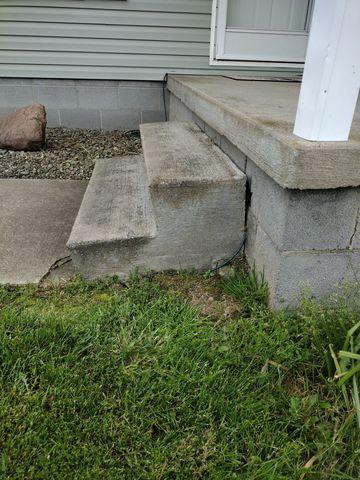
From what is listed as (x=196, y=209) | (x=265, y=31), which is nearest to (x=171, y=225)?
(x=196, y=209)

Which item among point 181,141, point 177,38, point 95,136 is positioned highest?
point 177,38

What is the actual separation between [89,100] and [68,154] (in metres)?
1.21

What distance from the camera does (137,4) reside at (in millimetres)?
4441

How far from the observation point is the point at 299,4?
15.3 ft

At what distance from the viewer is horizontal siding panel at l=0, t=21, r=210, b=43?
4.49m

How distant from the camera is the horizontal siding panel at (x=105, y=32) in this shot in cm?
449

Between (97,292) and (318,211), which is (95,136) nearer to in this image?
(97,292)

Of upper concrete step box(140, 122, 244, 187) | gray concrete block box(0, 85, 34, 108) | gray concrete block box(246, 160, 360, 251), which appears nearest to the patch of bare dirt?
gray concrete block box(246, 160, 360, 251)

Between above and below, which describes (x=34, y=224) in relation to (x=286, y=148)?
below

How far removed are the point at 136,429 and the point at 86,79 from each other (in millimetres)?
4535

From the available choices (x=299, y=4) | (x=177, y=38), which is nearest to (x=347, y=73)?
(x=177, y=38)

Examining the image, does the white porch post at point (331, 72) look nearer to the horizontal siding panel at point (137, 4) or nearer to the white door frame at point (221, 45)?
the white door frame at point (221, 45)

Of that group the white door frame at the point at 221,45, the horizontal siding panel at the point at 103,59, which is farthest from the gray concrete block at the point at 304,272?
the horizontal siding panel at the point at 103,59

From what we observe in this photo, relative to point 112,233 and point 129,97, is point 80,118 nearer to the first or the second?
point 129,97
